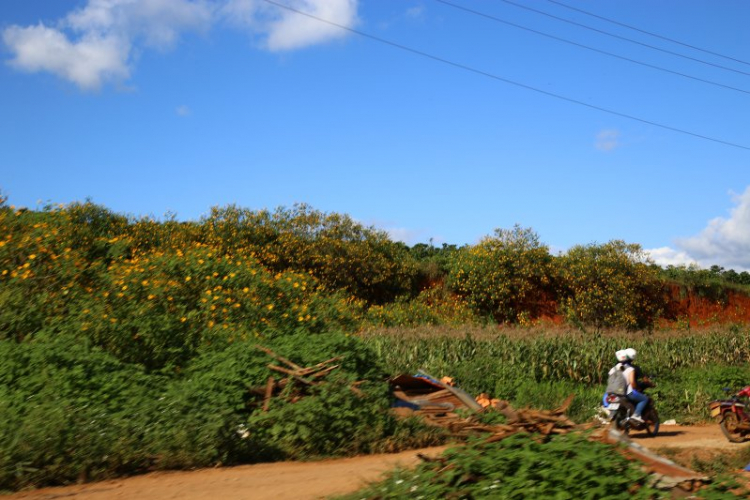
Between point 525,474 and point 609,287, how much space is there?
27.6 m

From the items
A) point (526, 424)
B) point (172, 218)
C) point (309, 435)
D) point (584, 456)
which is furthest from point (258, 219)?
point (584, 456)

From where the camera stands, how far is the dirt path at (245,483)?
7.35 m

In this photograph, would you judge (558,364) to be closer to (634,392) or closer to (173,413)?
(634,392)

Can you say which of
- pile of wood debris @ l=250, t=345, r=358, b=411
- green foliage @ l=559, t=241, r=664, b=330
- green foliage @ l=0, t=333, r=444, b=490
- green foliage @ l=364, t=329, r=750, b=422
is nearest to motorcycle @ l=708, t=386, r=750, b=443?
green foliage @ l=364, t=329, r=750, b=422

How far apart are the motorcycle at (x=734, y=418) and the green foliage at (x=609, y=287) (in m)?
18.0

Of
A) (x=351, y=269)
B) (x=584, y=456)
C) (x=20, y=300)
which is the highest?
(x=351, y=269)

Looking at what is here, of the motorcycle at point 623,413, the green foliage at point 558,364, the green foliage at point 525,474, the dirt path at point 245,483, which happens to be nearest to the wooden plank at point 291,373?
the dirt path at point 245,483

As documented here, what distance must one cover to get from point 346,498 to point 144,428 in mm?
3088

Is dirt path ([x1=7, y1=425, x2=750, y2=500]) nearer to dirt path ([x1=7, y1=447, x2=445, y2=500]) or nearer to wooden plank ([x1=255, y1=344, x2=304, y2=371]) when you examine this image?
dirt path ([x1=7, y1=447, x2=445, y2=500])

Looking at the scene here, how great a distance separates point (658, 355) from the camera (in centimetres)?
2075

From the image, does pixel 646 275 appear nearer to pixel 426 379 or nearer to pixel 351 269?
pixel 351 269

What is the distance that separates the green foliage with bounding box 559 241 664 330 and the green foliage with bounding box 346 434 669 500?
83.0ft

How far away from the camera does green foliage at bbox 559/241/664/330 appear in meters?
31.8

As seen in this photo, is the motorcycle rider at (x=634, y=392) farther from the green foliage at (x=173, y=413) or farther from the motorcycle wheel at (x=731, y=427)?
the green foliage at (x=173, y=413)
